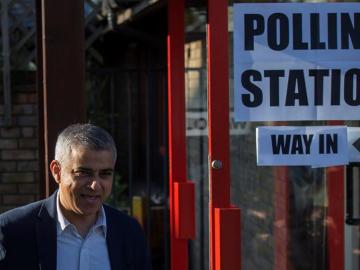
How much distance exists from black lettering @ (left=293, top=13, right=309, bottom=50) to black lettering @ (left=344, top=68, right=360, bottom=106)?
0.77ft

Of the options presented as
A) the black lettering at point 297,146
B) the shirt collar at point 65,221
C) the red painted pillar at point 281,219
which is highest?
the black lettering at point 297,146

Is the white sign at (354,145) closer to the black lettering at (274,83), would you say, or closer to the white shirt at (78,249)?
the black lettering at (274,83)

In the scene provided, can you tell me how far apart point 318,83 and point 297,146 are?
11.8 inches

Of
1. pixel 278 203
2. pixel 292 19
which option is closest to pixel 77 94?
pixel 292 19

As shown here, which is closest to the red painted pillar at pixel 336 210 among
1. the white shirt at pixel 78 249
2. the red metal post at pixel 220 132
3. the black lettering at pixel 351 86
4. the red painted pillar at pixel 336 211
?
the red painted pillar at pixel 336 211

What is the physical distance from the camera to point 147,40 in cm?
588

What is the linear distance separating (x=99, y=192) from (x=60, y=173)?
0.52 feet

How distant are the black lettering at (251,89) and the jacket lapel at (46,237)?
1.20 metres

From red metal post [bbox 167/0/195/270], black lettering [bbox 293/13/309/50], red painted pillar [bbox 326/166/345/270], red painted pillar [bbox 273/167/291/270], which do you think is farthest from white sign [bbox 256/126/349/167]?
red painted pillar [bbox 273/167/291/270]

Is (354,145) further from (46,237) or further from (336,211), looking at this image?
(46,237)

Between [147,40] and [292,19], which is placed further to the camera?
[147,40]

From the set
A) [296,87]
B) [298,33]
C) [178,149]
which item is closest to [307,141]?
[296,87]

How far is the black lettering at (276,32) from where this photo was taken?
10.4 feet

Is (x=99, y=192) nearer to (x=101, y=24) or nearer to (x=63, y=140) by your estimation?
(x=63, y=140)
